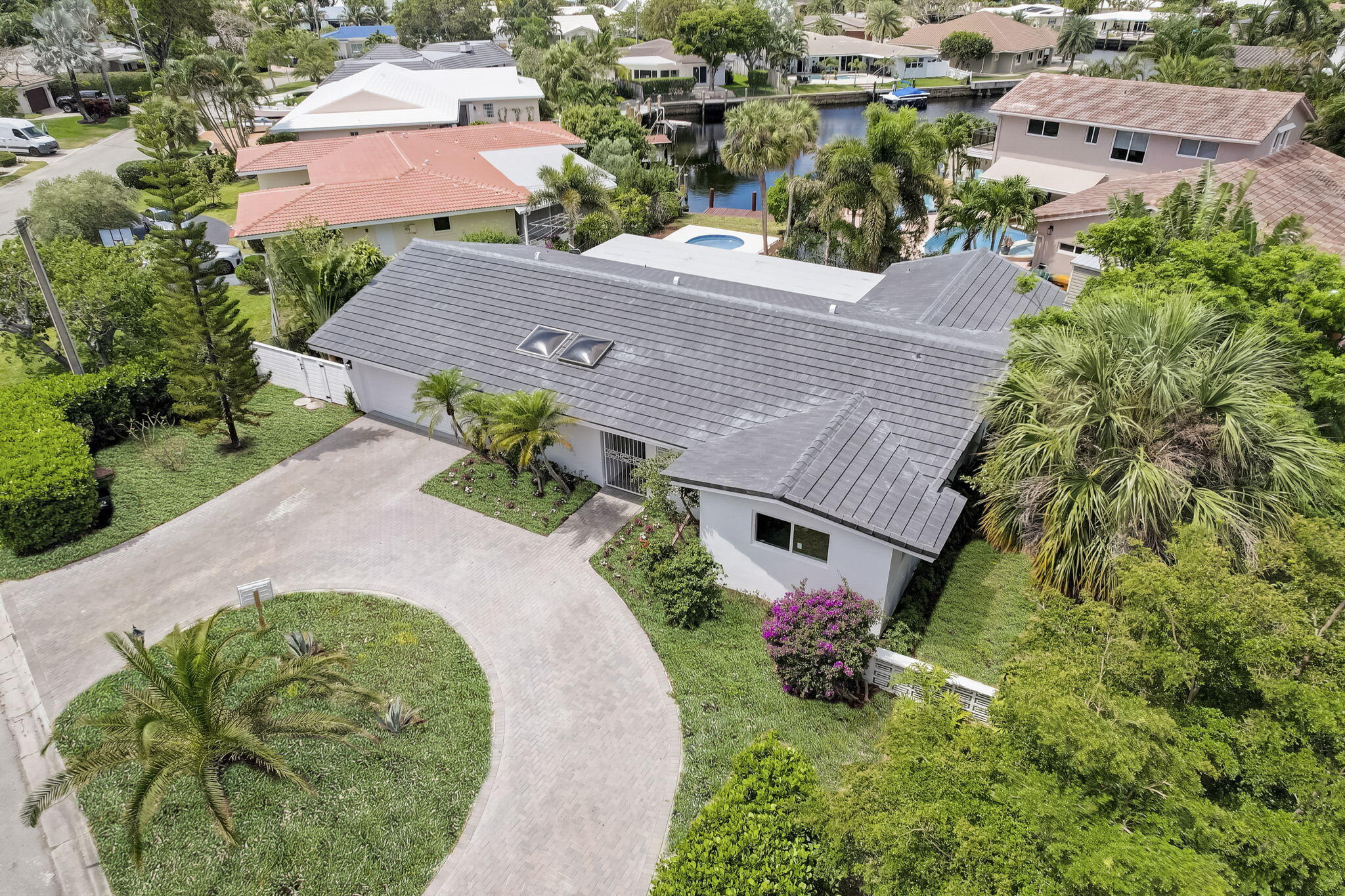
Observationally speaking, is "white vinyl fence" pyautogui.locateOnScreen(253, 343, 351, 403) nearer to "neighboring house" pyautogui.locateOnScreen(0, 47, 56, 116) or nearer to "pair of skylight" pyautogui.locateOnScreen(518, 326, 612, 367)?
"pair of skylight" pyautogui.locateOnScreen(518, 326, 612, 367)

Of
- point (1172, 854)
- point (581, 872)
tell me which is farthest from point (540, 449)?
point (1172, 854)

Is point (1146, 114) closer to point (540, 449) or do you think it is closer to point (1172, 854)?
point (540, 449)

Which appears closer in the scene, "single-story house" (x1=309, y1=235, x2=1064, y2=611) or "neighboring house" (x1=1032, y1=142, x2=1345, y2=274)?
"single-story house" (x1=309, y1=235, x2=1064, y2=611)

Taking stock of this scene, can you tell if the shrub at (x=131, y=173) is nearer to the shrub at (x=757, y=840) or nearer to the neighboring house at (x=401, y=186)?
the neighboring house at (x=401, y=186)

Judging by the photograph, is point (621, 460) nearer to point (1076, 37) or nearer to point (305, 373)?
point (305, 373)

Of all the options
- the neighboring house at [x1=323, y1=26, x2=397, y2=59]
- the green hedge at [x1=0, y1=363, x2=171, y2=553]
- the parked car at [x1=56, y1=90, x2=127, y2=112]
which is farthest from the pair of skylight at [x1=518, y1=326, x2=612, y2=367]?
the neighboring house at [x1=323, y1=26, x2=397, y2=59]

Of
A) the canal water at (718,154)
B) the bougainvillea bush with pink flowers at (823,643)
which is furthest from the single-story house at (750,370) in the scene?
the canal water at (718,154)
